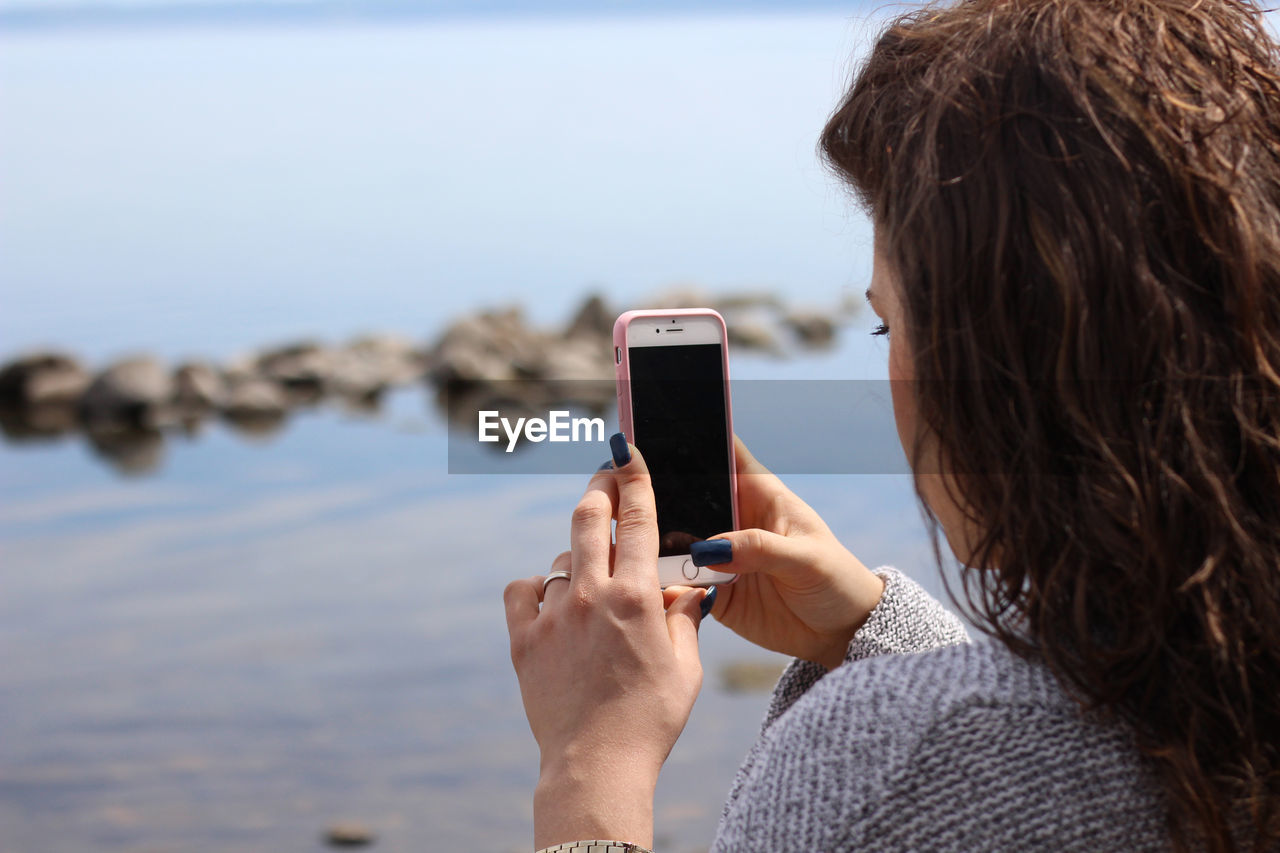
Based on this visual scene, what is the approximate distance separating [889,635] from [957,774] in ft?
1.83

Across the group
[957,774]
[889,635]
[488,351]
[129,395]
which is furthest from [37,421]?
[957,774]

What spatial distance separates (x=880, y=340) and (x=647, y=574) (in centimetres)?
36

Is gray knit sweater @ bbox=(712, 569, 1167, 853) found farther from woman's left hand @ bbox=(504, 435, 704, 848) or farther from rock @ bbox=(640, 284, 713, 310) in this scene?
rock @ bbox=(640, 284, 713, 310)

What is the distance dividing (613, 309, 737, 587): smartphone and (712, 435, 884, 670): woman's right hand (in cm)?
4

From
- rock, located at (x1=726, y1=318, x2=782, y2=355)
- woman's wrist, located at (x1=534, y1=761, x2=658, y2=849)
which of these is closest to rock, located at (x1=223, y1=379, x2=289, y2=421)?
rock, located at (x1=726, y1=318, x2=782, y2=355)

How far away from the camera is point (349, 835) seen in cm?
312

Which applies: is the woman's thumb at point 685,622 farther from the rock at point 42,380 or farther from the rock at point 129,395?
the rock at point 42,380

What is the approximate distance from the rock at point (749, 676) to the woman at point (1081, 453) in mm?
2814

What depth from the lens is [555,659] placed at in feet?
3.58

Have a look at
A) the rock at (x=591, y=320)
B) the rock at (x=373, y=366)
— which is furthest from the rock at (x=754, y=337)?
the rock at (x=373, y=366)

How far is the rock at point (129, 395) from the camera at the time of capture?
8.41 meters

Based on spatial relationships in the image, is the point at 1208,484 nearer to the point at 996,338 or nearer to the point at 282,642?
the point at 996,338

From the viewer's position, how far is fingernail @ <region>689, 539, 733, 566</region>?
4.13 ft

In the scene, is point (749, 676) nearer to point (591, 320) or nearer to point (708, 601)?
point (708, 601)
